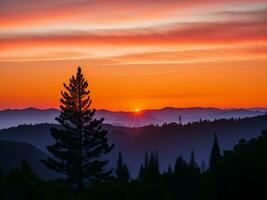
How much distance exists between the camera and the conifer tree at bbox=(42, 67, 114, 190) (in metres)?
42.7

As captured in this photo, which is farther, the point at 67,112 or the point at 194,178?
the point at 67,112

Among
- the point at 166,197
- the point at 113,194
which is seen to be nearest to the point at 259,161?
the point at 166,197

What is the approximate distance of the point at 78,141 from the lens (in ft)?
141

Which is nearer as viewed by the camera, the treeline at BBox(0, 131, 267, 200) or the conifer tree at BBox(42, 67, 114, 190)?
the treeline at BBox(0, 131, 267, 200)

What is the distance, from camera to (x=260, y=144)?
92.0 ft

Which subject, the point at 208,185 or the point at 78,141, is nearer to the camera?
the point at 208,185

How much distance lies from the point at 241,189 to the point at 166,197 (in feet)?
10.9

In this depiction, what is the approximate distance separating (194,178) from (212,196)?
11.3m

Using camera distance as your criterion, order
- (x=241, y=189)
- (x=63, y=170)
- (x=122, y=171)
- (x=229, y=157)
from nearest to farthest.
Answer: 1. (x=241, y=189)
2. (x=229, y=157)
3. (x=63, y=170)
4. (x=122, y=171)

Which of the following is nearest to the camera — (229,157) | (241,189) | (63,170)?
(241,189)

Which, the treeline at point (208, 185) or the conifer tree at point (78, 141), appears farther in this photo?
the conifer tree at point (78, 141)

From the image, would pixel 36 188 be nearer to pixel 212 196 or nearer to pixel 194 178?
pixel 212 196

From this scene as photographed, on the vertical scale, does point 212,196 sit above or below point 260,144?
below

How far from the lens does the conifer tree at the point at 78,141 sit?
42719 mm
